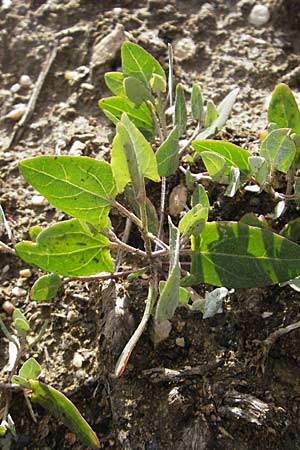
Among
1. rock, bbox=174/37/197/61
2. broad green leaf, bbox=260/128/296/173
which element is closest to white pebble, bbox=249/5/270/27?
rock, bbox=174/37/197/61

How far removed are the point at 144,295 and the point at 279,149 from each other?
50 cm

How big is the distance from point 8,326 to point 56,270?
1.20ft

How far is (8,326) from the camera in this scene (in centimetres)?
167

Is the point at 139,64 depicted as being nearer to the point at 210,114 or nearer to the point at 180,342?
the point at 210,114

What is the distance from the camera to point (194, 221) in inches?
52.4

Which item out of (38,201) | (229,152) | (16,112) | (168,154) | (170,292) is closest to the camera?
(170,292)

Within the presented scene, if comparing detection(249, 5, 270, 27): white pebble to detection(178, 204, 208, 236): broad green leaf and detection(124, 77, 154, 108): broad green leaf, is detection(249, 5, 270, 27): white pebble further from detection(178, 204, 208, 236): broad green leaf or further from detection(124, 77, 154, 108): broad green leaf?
detection(178, 204, 208, 236): broad green leaf

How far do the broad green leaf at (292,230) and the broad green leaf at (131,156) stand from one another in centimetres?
40

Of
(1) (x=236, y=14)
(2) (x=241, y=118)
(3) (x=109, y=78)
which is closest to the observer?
(3) (x=109, y=78)

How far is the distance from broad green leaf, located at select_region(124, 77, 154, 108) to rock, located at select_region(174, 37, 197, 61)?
1.75ft

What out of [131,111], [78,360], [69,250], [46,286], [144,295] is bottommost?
[78,360]

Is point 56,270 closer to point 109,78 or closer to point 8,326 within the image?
point 8,326

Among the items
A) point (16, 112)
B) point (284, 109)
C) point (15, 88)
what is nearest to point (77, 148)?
point (16, 112)

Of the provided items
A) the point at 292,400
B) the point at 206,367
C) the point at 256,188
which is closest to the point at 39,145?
the point at 256,188
